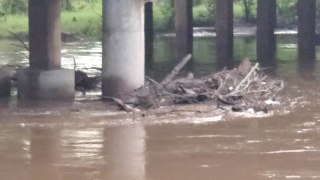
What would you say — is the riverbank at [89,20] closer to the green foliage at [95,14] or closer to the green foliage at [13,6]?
the green foliage at [95,14]

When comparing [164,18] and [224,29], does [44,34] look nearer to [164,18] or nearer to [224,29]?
[224,29]

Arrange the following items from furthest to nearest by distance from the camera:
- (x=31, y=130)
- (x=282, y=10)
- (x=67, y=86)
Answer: (x=282, y=10) → (x=67, y=86) → (x=31, y=130)

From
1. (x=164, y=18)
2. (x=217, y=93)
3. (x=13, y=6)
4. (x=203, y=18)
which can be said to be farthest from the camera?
(x=203, y=18)

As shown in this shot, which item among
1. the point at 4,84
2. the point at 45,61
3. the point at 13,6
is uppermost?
the point at 13,6

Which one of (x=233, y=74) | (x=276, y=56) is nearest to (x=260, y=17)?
(x=276, y=56)

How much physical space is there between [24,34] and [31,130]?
37766 mm

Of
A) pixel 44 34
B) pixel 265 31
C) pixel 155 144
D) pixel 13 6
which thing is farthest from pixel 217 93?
pixel 13 6

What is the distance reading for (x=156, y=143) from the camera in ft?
47.7

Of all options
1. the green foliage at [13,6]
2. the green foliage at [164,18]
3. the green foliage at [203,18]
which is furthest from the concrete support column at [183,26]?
the green foliage at [203,18]

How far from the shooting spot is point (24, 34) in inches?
2090

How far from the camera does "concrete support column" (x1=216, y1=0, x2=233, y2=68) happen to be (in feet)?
109

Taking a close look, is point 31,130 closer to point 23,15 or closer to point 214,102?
point 214,102

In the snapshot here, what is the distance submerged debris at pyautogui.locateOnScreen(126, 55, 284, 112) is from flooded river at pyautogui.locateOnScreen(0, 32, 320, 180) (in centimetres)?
57

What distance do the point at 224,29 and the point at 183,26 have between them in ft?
7.83
